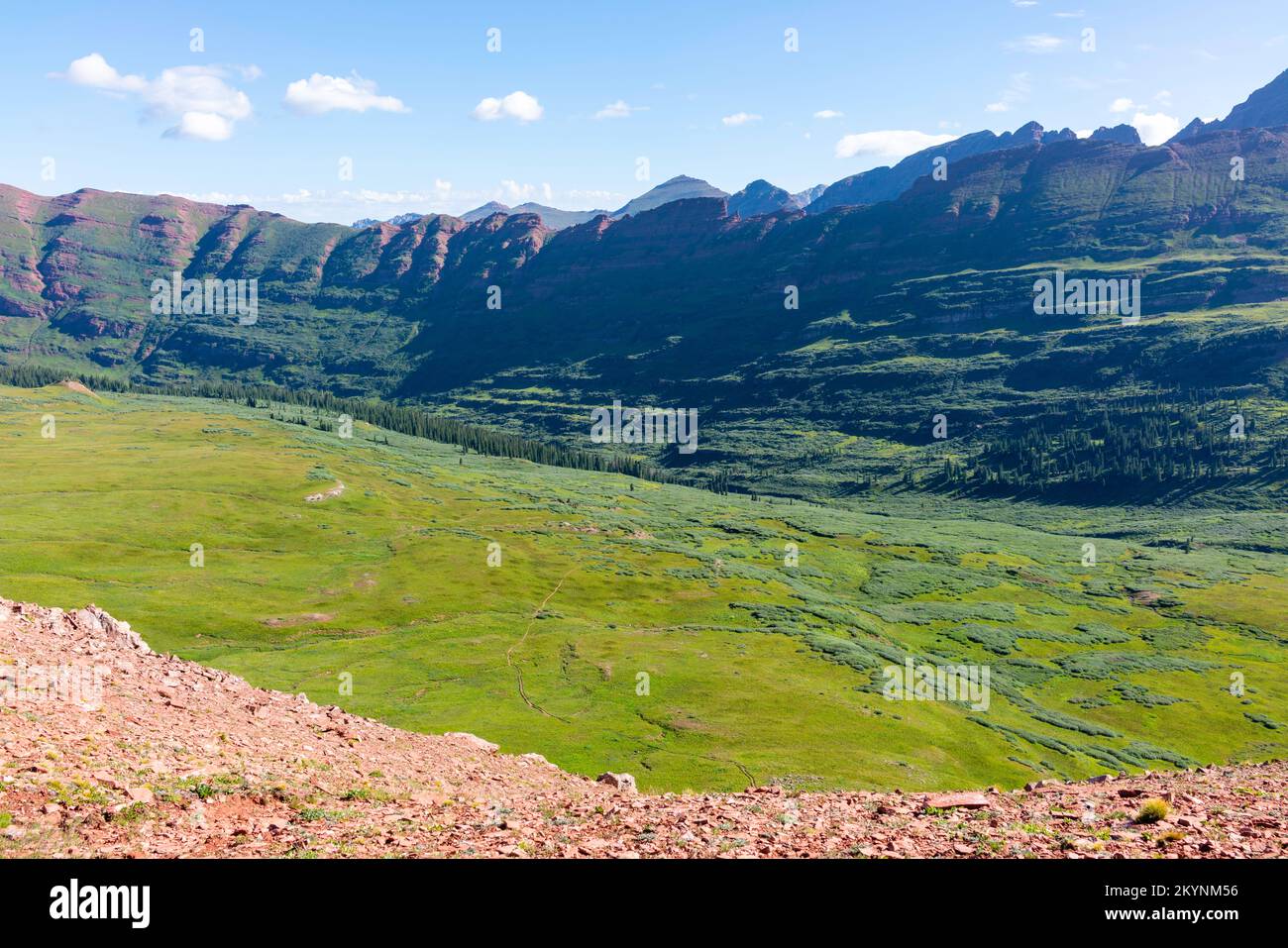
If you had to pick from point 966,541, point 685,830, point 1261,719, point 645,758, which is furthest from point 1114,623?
point 685,830

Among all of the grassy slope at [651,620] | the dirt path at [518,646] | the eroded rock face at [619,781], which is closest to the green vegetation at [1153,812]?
the eroded rock face at [619,781]

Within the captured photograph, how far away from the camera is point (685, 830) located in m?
18.9

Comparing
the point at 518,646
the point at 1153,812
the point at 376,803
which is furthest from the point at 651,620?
the point at 1153,812

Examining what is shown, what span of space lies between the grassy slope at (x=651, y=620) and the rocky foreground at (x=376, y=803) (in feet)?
123

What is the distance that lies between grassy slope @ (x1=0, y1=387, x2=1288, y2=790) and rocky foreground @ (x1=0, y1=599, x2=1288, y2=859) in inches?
1471

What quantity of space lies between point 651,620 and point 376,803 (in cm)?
9136

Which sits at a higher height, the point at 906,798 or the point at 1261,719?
the point at 906,798

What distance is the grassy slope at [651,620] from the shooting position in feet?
235

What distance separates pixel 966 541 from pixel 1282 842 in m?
192

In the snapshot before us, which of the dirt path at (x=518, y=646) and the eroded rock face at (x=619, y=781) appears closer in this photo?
the eroded rock face at (x=619, y=781)

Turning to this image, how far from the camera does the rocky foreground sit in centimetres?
1691

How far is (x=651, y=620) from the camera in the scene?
112 metres

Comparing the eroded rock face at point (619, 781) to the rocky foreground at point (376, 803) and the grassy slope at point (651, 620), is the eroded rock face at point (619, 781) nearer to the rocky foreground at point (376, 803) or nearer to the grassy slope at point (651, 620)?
the rocky foreground at point (376, 803)
